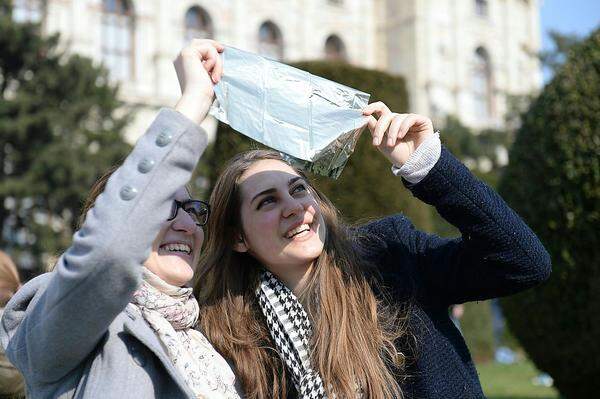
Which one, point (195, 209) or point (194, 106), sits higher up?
point (194, 106)

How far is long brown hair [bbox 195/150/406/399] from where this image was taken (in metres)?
2.55

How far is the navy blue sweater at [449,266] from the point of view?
7.81 feet

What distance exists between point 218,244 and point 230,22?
26.8m

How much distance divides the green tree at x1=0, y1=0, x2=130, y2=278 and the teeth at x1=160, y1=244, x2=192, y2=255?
1499 centimetres

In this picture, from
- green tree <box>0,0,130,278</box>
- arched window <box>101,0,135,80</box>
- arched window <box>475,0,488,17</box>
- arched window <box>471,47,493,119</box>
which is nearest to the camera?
green tree <box>0,0,130,278</box>

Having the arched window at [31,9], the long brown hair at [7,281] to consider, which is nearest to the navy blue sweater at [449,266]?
the long brown hair at [7,281]

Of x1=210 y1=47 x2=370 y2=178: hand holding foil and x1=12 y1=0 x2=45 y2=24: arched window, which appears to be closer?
x1=210 y1=47 x2=370 y2=178: hand holding foil

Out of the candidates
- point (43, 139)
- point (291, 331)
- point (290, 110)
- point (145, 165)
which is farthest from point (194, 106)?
point (43, 139)

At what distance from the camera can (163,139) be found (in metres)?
1.99

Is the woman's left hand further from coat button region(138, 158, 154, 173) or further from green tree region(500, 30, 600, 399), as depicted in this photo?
green tree region(500, 30, 600, 399)

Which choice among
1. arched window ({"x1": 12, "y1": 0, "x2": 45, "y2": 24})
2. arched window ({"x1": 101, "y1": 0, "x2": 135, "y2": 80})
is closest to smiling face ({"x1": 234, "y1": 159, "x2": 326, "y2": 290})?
arched window ({"x1": 12, "y1": 0, "x2": 45, "y2": 24})

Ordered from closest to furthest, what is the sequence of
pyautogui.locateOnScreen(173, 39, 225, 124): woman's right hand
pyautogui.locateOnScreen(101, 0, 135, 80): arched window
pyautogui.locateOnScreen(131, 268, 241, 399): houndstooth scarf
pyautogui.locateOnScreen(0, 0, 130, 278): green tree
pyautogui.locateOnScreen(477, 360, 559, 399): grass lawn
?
pyautogui.locateOnScreen(173, 39, 225, 124): woman's right hand, pyautogui.locateOnScreen(131, 268, 241, 399): houndstooth scarf, pyautogui.locateOnScreen(477, 360, 559, 399): grass lawn, pyautogui.locateOnScreen(0, 0, 130, 278): green tree, pyautogui.locateOnScreen(101, 0, 135, 80): arched window

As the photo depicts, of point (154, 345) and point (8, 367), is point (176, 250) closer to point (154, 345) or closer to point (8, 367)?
point (154, 345)

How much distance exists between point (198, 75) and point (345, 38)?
30.8 m
